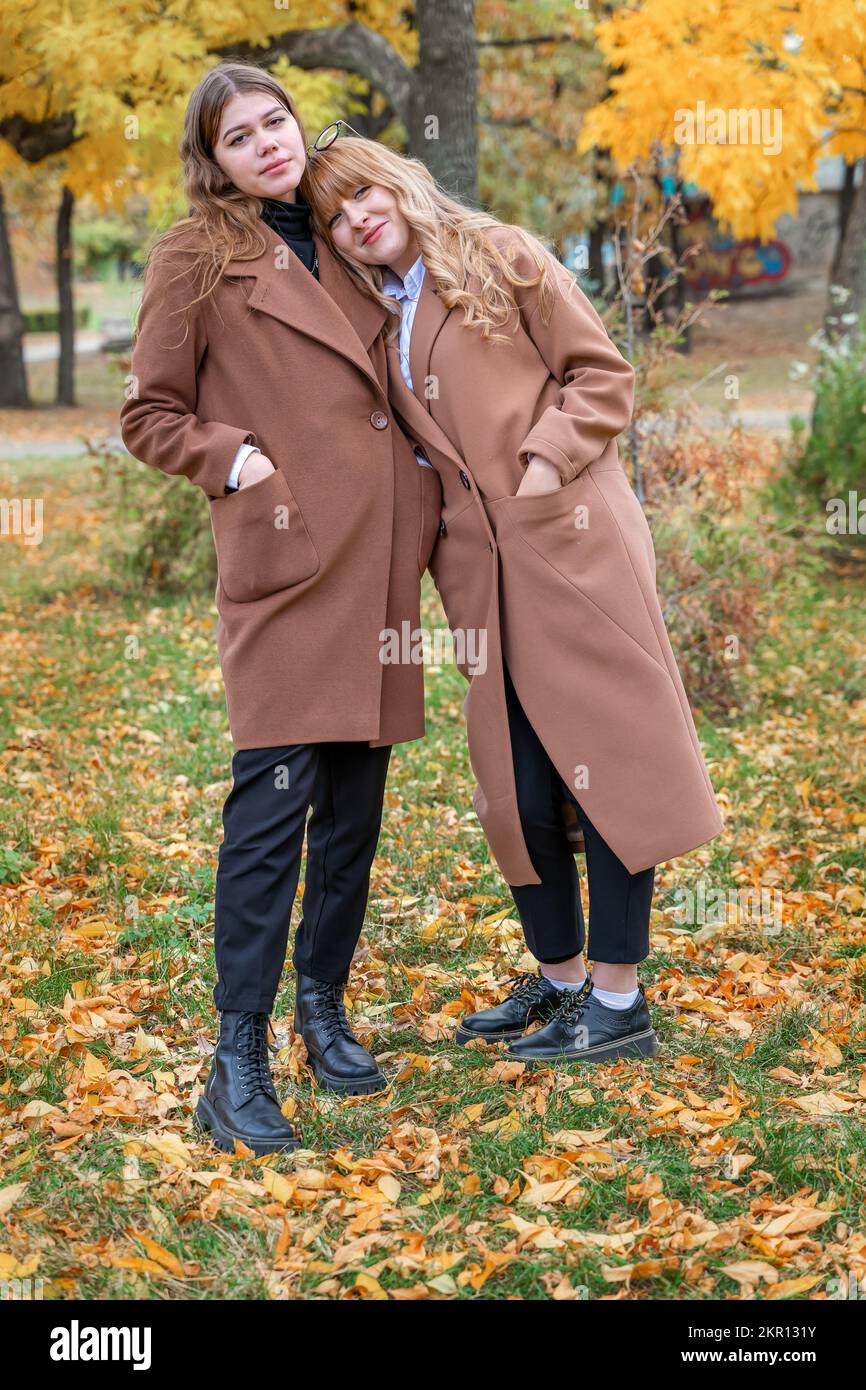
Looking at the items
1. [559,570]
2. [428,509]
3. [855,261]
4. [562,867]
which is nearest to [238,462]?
[428,509]

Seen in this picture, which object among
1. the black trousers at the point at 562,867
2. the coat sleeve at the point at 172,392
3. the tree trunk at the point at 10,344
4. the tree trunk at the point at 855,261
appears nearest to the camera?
the coat sleeve at the point at 172,392

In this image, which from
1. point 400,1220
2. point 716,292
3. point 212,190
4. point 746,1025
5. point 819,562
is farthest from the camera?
point 819,562

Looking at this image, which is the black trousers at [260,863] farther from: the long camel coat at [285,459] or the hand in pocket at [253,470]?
the hand in pocket at [253,470]

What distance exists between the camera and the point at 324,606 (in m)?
2.90

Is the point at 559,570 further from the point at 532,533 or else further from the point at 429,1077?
the point at 429,1077

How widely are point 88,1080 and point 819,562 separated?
196 inches

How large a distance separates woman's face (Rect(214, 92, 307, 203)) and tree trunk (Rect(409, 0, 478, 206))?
500 cm

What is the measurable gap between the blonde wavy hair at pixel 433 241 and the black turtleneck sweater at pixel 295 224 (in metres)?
0.02

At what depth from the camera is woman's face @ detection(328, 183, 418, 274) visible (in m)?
2.91

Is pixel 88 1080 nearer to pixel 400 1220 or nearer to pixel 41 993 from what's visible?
pixel 41 993

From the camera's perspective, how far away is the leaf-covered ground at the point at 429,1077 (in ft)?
8.21

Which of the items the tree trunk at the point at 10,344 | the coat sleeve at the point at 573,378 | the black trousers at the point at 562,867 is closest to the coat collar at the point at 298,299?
the coat sleeve at the point at 573,378

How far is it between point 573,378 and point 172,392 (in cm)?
87

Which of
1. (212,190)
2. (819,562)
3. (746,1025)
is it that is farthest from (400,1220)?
(819,562)
